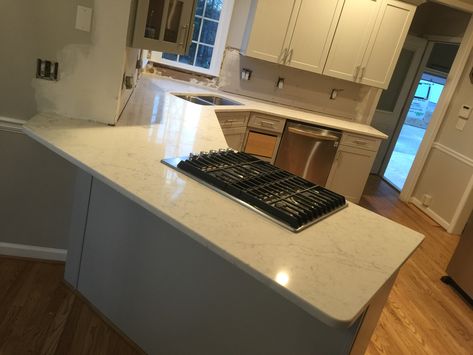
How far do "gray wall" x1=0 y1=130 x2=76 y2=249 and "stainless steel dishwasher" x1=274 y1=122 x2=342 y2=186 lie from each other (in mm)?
2257

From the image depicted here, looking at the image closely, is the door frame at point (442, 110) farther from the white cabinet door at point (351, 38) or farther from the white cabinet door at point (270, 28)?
the white cabinet door at point (270, 28)

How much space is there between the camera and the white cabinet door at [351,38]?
12.5ft

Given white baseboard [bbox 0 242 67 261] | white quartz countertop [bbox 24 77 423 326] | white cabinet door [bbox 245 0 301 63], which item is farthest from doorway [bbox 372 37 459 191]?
white baseboard [bbox 0 242 67 261]

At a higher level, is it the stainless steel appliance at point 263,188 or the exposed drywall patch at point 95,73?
the exposed drywall patch at point 95,73

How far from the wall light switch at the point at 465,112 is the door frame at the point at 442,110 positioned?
21cm

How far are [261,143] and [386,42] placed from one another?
1.71m

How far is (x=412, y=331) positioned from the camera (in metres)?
2.37

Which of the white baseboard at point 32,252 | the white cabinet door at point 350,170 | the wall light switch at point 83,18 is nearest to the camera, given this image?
the wall light switch at point 83,18

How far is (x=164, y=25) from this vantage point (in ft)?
6.63

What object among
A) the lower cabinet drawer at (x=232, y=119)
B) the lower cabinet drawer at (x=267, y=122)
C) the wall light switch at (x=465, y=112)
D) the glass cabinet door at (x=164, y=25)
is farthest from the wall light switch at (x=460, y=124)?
the glass cabinet door at (x=164, y=25)

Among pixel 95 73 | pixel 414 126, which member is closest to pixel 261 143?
pixel 95 73

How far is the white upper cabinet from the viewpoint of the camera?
371cm

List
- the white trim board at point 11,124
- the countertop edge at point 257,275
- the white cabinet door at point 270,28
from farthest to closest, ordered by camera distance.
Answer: the white cabinet door at point 270,28 < the white trim board at point 11,124 < the countertop edge at point 257,275

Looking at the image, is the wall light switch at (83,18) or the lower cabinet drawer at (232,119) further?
the lower cabinet drawer at (232,119)
